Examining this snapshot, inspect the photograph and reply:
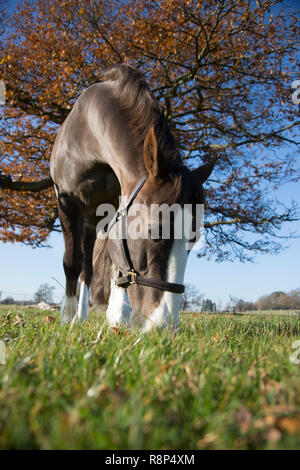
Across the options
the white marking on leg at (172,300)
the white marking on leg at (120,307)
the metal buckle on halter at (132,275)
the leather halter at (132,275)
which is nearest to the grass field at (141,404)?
the white marking on leg at (172,300)

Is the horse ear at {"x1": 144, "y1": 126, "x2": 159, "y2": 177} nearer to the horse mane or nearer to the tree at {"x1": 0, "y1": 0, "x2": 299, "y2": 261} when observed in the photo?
the horse mane

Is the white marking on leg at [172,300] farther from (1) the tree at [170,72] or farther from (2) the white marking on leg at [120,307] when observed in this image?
(1) the tree at [170,72]

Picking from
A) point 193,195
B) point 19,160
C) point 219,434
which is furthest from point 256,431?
point 19,160

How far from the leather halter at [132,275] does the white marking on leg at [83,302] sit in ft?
6.27

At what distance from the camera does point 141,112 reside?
11.3 ft

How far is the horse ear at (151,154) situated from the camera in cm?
281

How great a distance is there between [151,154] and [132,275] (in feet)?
3.67

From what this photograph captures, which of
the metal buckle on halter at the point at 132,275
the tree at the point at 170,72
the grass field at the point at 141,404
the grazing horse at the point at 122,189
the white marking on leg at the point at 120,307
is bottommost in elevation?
the grass field at the point at 141,404

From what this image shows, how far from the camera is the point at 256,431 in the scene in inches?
31.9

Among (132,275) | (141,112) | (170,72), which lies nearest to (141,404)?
(132,275)

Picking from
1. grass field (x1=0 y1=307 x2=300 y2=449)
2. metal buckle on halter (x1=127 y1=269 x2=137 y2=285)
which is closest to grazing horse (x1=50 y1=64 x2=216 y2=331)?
metal buckle on halter (x1=127 y1=269 x2=137 y2=285)

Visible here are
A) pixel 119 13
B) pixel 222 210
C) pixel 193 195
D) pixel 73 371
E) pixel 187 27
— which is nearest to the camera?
pixel 73 371

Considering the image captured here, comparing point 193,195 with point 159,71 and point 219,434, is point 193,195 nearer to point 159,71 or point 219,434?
point 219,434
